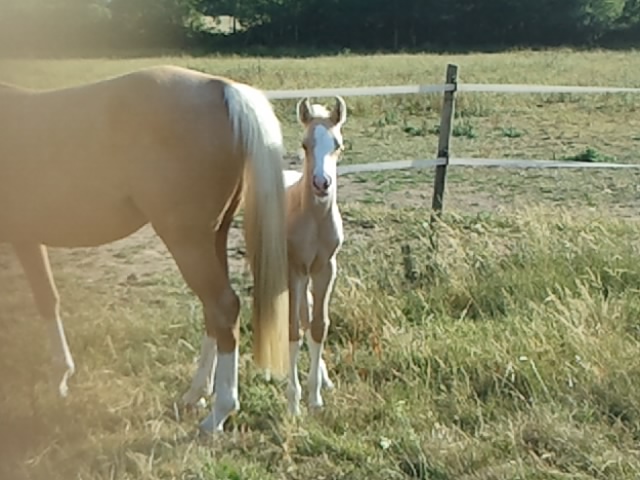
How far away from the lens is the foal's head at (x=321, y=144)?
135 inches

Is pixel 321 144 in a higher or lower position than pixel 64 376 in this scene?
higher

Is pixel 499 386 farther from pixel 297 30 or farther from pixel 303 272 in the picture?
pixel 297 30

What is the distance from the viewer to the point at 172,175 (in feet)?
10.9

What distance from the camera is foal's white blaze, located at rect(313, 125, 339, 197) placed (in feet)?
11.2

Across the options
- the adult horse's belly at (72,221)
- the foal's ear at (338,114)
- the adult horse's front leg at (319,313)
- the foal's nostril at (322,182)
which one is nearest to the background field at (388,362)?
the adult horse's front leg at (319,313)

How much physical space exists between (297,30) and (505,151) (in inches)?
518

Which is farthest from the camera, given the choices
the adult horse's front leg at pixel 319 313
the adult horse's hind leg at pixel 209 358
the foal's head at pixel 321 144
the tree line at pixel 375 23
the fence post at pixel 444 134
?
the tree line at pixel 375 23

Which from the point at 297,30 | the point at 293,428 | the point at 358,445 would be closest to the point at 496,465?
the point at 358,445

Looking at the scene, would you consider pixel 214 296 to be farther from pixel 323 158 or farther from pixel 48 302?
pixel 48 302

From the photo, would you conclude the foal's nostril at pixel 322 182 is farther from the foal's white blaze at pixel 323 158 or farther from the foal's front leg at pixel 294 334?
the foal's front leg at pixel 294 334

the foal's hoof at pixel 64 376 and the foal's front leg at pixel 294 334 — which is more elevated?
the foal's front leg at pixel 294 334

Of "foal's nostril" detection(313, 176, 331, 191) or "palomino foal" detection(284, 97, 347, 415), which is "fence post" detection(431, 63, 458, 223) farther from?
"foal's nostril" detection(313, 176, 331, 191)

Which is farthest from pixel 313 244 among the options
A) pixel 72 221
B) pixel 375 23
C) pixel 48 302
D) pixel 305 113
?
pixel 375 23

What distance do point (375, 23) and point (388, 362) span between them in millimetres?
23819
